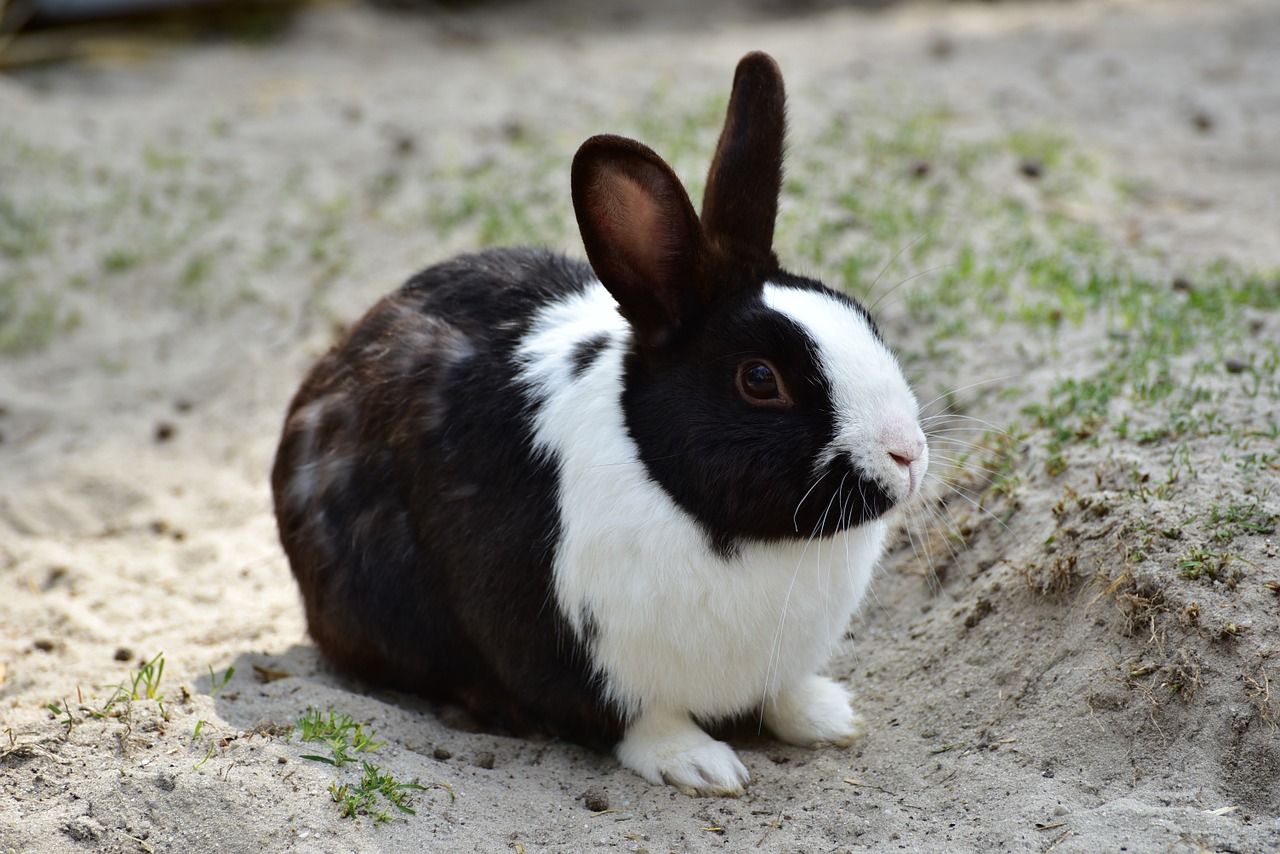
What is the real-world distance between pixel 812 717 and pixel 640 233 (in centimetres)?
154

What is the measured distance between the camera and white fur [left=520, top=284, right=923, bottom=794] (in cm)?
332

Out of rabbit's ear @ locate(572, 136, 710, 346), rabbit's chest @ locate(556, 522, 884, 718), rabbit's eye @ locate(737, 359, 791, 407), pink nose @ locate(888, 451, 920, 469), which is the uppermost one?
rabbit's ear @ locate(572, 136, 710, 346)

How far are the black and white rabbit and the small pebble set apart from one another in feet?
0.56

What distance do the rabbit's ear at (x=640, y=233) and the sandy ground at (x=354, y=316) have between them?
135 cm

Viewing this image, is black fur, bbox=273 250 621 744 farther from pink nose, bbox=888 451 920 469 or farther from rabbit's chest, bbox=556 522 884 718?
pink nose, bbox=888 451 920 469

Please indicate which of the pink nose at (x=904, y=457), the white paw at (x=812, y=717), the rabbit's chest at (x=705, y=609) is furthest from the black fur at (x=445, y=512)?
the pink nose at (x=904, y=457)

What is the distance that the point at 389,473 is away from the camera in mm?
3852

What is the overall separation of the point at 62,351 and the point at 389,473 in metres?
3.65

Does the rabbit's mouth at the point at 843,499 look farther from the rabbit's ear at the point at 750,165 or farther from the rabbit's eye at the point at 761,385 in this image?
the rabbit's ear at the point at 750,165

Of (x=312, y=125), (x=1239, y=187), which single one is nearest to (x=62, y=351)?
(x=312, y=125)

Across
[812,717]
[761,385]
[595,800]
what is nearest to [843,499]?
[761,385]

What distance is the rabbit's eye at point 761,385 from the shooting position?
10.5 ft

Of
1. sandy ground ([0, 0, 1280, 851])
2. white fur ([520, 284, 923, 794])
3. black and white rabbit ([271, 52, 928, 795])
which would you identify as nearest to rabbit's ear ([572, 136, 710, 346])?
black and white rabbit ([271, 52, 928, 795])

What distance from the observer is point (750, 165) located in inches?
139
